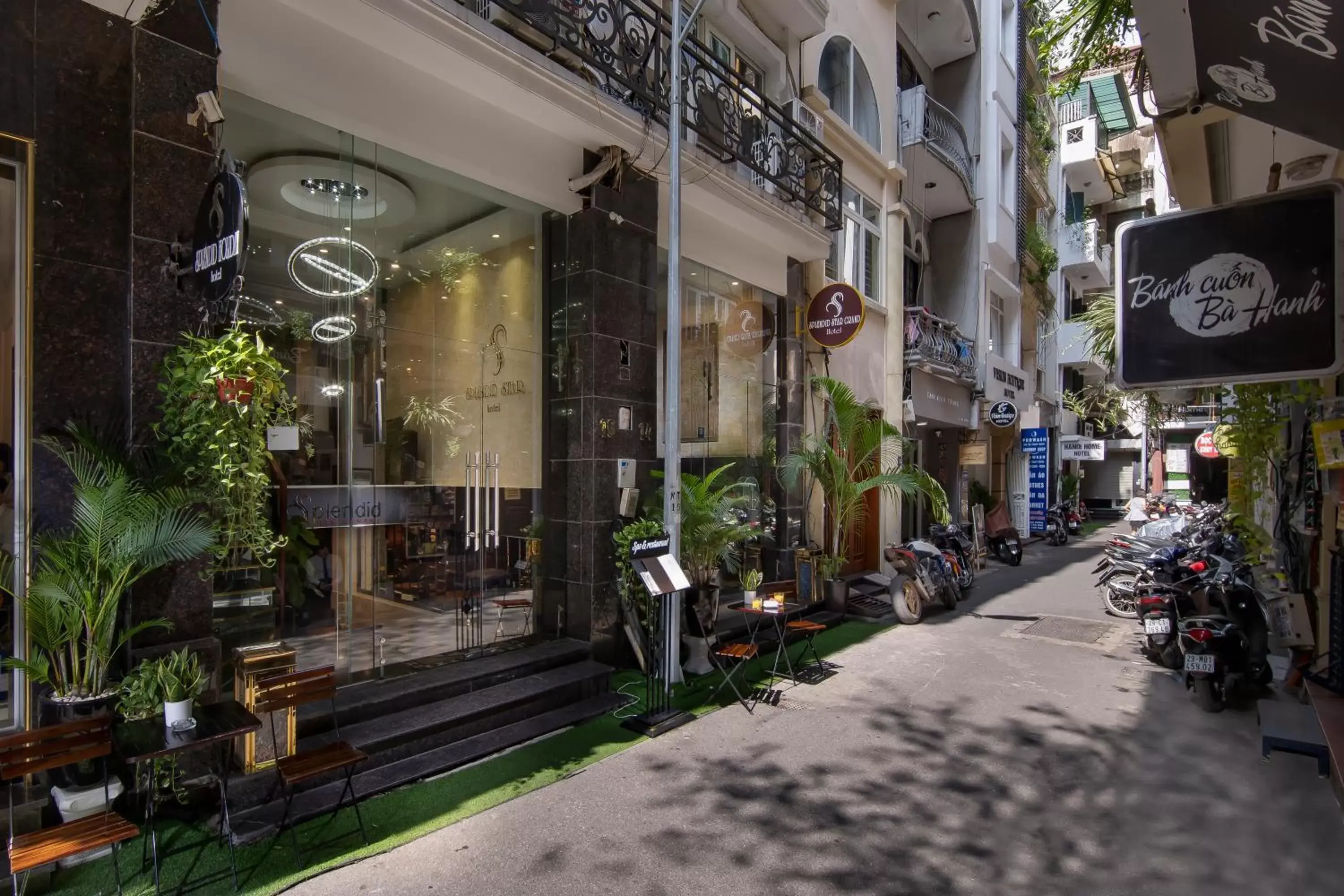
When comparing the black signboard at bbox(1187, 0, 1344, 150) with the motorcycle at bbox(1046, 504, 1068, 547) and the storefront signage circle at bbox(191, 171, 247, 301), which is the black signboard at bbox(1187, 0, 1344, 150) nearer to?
the storefront signage circle at bbox(191, 171, 247, 301)

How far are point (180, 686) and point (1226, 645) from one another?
7.75 meters

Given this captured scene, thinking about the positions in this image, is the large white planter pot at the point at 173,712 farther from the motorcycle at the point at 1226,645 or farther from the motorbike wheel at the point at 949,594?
the motorbike wheel at the point at 949,594

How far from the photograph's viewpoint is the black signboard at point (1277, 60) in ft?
6.96

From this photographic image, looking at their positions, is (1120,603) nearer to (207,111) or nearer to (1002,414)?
(1002,414)

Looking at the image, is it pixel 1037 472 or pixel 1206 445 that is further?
pixel 1037 472

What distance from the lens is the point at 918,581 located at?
9.57 metres

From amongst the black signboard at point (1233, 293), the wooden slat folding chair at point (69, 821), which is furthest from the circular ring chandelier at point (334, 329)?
the black signboard at point (1233, 293)

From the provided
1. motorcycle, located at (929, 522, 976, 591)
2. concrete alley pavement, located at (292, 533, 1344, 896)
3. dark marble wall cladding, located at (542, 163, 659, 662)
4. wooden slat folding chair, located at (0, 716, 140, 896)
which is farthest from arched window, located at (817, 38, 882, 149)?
wooden slat folding chair, located at (0, 716, 140, 896)

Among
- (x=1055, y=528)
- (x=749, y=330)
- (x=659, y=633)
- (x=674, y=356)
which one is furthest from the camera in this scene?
(x=1055, y=528)

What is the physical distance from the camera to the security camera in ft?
13.2

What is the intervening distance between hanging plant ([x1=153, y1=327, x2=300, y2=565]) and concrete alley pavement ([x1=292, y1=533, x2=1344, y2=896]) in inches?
78.5

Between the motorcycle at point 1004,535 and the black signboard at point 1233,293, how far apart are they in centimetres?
1189

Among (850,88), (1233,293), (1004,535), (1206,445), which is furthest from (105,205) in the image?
(1206,445)

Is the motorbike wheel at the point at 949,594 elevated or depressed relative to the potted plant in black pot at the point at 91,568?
depressed
